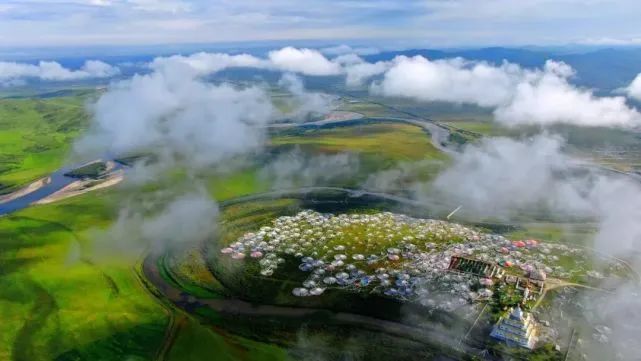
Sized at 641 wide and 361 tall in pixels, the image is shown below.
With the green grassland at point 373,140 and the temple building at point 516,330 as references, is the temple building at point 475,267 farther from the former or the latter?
the green grassland at point 373,140

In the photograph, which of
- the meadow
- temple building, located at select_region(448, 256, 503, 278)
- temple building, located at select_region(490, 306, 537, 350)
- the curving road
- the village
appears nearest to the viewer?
temple building, located at select_region(490, 306, 537, 350)

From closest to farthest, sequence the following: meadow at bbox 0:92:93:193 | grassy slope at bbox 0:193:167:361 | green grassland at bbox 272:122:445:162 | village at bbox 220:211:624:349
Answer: grassy slope at bbox 0:193:167:361, village at bbox 220:211:624:349, meadow at bbox 0:92:93:193, green grassland at bbox 272:122:445:162

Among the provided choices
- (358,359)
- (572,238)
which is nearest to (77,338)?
(358,359)

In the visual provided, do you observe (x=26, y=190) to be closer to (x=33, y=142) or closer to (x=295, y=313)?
(x=33, y=142)

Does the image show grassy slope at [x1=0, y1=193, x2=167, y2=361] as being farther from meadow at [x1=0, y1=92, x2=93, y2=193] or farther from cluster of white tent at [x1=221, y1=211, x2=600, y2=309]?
meadow at [x1=0, y1=92, x2=93, y2=193]

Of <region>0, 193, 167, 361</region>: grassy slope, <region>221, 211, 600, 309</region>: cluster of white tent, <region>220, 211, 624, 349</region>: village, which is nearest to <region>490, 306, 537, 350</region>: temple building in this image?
<region>220, 211, 624, 349</region>: village

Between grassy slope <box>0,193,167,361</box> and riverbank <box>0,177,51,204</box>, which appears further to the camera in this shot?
riverbank <box>0,177,51,204</box>

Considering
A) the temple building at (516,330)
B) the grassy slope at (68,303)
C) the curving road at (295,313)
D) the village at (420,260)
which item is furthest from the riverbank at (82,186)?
the temple building at (516,330)
